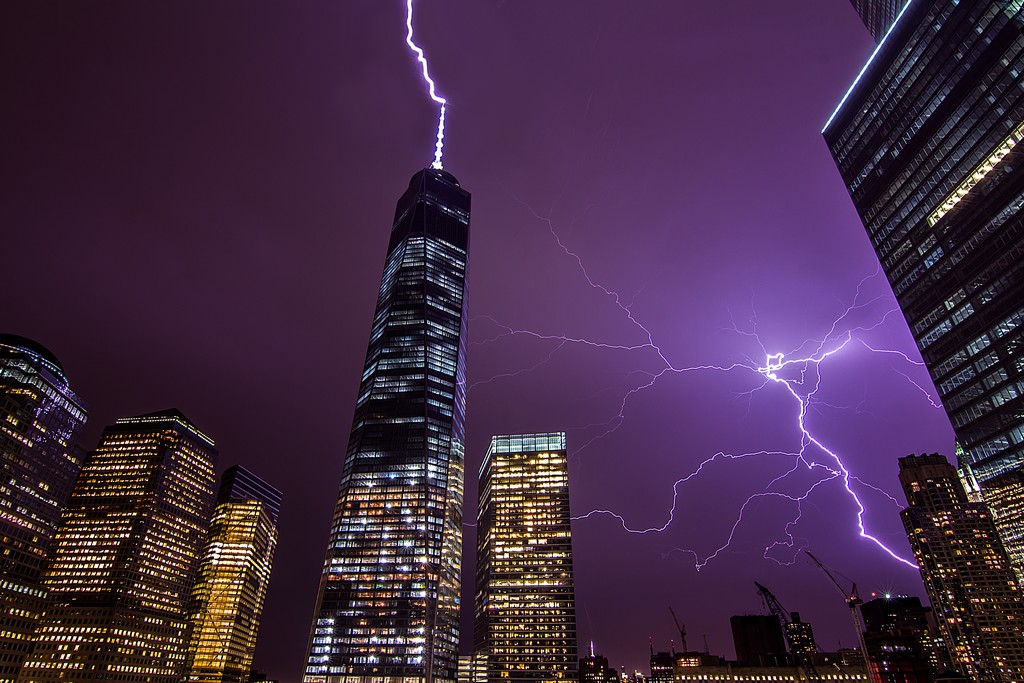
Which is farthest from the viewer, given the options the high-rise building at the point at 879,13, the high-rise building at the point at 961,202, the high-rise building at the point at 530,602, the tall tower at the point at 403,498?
the high-rise building at the point at 530,602

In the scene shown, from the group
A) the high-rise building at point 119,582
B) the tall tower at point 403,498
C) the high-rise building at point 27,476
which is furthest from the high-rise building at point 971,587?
the high-rise building at point 119,582

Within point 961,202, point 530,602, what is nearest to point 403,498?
point 530,602

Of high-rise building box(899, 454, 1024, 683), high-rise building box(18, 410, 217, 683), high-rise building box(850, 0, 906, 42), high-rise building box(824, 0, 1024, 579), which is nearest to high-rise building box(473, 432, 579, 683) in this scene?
high-rise building box(18, 410, 217, 683)

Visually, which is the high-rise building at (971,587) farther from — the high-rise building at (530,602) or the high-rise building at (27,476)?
the high-rise building at (27,476)

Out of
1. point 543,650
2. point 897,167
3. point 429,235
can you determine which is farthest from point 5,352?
point 897,167

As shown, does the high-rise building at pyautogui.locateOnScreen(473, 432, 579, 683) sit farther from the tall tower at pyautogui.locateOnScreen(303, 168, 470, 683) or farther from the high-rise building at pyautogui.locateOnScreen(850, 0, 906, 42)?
the high-rise building at pyautogui.locateOnScreen(850, 0, 906, 42)
